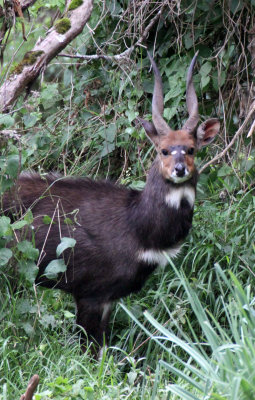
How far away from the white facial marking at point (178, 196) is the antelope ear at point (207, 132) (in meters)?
0.42

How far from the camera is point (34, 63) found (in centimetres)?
498

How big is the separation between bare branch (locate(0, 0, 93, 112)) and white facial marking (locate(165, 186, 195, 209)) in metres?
1.16

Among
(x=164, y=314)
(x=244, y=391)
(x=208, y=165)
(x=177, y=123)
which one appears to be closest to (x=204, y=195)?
(x=208, y=165)

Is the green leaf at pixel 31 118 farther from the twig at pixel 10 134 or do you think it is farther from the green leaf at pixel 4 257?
the green leaf at pixel 4 257

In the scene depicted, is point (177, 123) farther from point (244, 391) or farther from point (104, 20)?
point (244, 391)

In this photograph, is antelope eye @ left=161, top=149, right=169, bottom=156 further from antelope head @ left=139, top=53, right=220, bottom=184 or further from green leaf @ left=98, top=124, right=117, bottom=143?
green leaf @ left=98, top=124, right=117, bottom=143

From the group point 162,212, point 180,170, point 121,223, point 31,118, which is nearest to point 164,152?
point 180,170

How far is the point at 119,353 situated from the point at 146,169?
150cm

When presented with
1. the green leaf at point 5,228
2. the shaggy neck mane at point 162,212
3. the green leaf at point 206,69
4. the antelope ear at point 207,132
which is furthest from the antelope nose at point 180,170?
the green leaf at point 206,69

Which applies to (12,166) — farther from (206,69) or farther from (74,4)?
(206,69)

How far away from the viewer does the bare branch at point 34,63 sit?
492 cm

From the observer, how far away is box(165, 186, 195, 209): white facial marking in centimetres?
538

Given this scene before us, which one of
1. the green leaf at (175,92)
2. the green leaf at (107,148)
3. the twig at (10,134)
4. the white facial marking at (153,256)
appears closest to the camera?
the twig at (10,134)

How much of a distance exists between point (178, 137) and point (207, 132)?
325 millimetres
